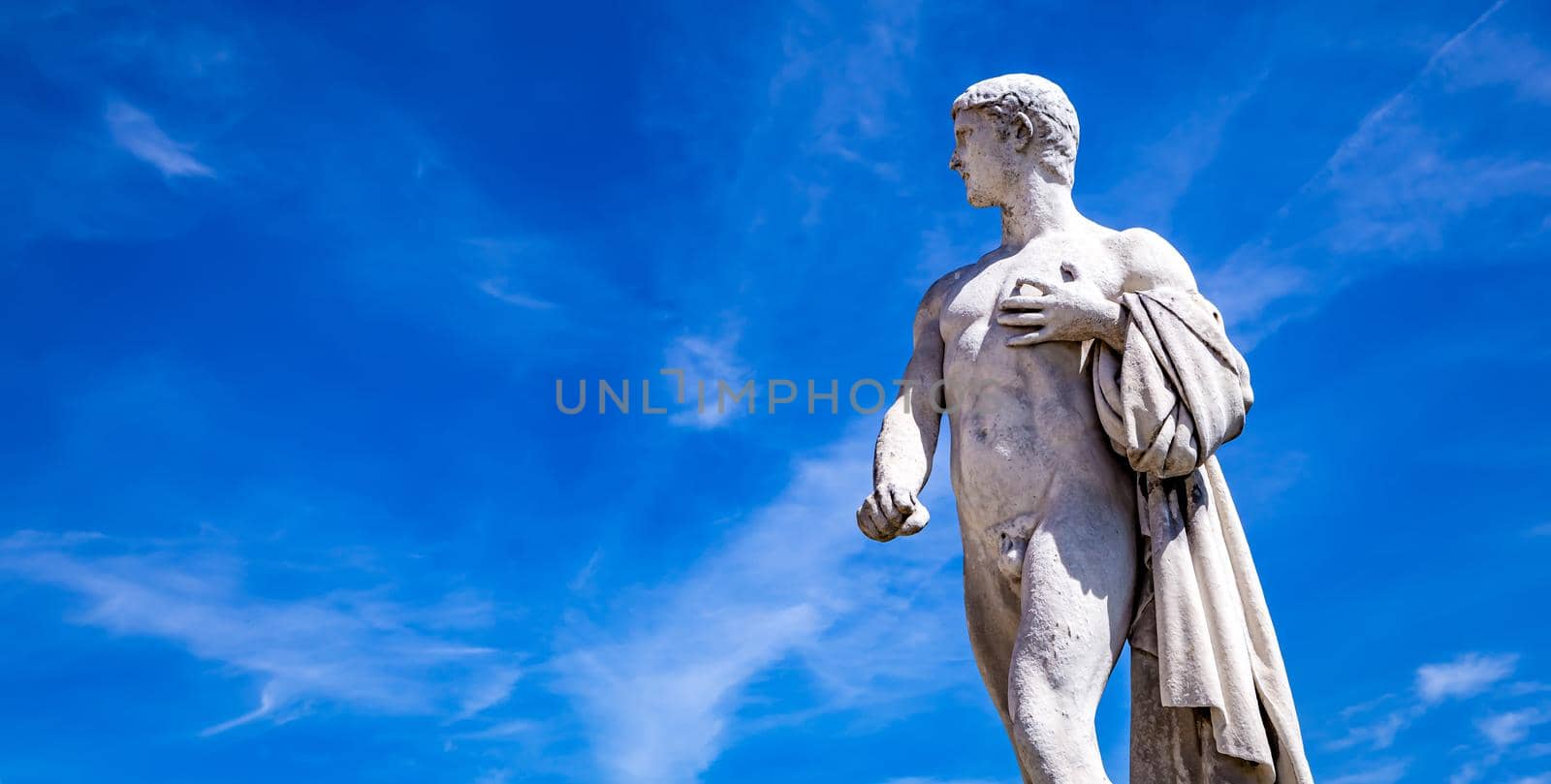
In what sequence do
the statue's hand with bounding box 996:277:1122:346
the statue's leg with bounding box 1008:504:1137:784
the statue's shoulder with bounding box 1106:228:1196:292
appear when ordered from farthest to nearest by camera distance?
the statue's shoulder with bounding box 1106:228:1196:292, the statue's hand with bounding box 996:277:1122:346, the statue's leg with bounding box 1008:504:1137:784

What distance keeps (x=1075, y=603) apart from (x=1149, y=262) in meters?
1.85

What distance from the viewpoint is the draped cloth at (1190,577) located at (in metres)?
6.84

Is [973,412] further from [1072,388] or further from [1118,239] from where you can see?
[1118,239]

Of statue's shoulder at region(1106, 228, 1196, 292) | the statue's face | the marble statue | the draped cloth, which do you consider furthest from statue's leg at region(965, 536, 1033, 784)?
the statue's face

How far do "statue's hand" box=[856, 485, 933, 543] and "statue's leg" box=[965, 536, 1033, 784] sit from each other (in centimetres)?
38

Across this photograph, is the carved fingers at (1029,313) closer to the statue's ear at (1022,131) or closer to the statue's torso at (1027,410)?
the statue's torso at (1027,410)

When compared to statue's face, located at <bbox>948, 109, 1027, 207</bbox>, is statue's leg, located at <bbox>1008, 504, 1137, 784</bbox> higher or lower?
lower

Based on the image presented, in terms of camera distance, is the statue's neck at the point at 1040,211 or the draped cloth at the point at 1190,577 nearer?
the draped cloth at the point at 1190,577

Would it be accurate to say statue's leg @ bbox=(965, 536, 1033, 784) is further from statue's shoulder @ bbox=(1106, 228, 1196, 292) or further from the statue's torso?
statue's shoulder @ bbox=(1106, 228, 1196, 292)

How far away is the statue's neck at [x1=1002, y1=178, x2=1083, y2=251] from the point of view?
7961 mm

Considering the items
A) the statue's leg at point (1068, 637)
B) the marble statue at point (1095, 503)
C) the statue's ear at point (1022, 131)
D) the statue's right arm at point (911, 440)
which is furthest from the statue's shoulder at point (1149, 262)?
the statue's leg at point (1068, 637)

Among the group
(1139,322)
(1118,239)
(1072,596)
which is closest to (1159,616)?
(1072,596)

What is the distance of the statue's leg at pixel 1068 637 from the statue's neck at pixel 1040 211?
1.64m

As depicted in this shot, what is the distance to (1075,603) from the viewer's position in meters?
6.88
